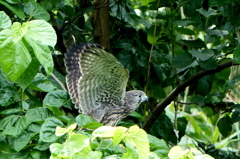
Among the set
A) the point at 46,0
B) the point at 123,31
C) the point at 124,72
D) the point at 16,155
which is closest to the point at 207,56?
the point at 124,72

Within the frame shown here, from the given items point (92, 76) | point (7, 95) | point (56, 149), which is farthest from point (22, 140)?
point (92, 76)

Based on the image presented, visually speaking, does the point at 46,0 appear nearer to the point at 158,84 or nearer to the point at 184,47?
the point at 158,84

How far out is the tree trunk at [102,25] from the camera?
12.1 feet

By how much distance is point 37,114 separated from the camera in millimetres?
2633

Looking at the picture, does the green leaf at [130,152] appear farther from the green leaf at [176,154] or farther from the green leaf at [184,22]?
the green leaf at [184,22]

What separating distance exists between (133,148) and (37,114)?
1024mm

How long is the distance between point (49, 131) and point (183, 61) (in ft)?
4.59

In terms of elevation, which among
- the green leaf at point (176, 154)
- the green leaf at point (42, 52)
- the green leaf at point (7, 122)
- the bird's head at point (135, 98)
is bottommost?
the bird's head at point (135, 98)

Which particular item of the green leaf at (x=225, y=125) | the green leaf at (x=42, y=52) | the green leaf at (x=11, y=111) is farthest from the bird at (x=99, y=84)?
the green leaf at (x=42, y=52)

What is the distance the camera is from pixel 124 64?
12.2ft

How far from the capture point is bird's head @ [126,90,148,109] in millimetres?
3865

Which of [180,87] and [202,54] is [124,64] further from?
[202,54]

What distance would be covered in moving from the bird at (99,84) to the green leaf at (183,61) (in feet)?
1.17

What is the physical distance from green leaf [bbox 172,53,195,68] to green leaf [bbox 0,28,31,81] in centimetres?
159
